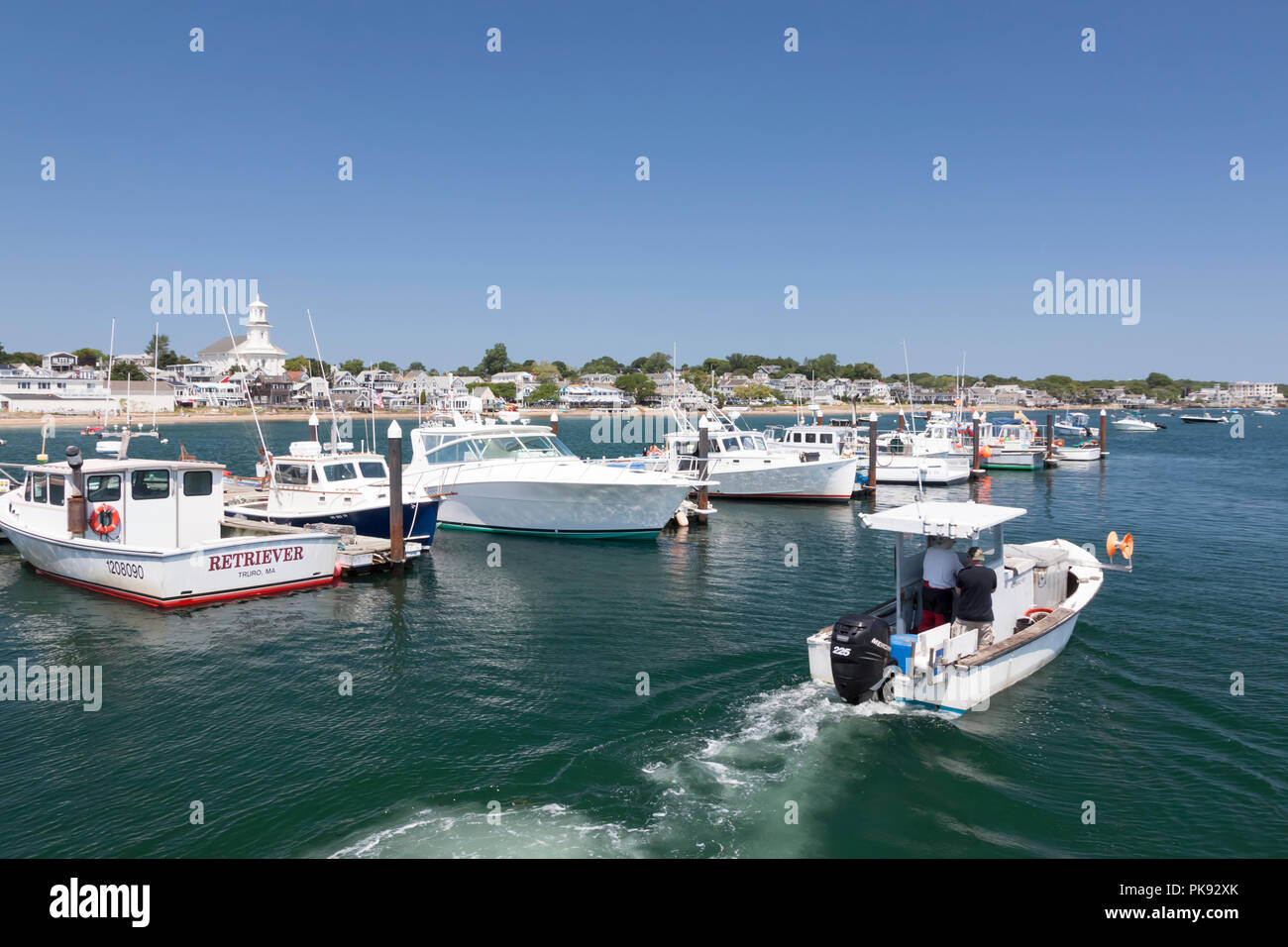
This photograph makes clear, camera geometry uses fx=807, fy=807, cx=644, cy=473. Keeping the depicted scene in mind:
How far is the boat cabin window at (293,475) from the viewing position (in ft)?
82.6

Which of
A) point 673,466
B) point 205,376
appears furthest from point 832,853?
point 205,376

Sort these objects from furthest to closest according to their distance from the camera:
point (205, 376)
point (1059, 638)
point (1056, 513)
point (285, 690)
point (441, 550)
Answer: point (205, 376) → point (1056, 513) → point (441, 550) → point (1059, 638) → point (285, 690)

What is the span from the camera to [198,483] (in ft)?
61.0

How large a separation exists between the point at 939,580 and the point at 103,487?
17.9 meters

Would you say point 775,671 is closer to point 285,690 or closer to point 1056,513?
point 285,690

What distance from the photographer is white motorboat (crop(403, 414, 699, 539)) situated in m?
26.6

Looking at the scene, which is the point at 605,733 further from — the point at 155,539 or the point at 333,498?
the point at 333,498

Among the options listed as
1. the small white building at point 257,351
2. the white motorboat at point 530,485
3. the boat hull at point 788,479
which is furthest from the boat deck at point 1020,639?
the small white building at point 257,351

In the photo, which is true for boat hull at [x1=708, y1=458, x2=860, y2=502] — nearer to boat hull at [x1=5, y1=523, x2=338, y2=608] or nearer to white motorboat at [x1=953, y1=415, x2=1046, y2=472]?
white motorboat at [x1=953, y1=415, x2=1046, y2=472]

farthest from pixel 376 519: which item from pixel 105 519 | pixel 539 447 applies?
pixel 539 447

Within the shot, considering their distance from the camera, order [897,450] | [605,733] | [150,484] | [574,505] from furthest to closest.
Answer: [897,450]
[574,505]
[150,484]
[605,733]

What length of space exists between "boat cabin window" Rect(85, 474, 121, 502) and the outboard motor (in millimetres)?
16210

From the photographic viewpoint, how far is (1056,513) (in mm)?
35000

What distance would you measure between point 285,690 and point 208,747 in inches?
87.7
